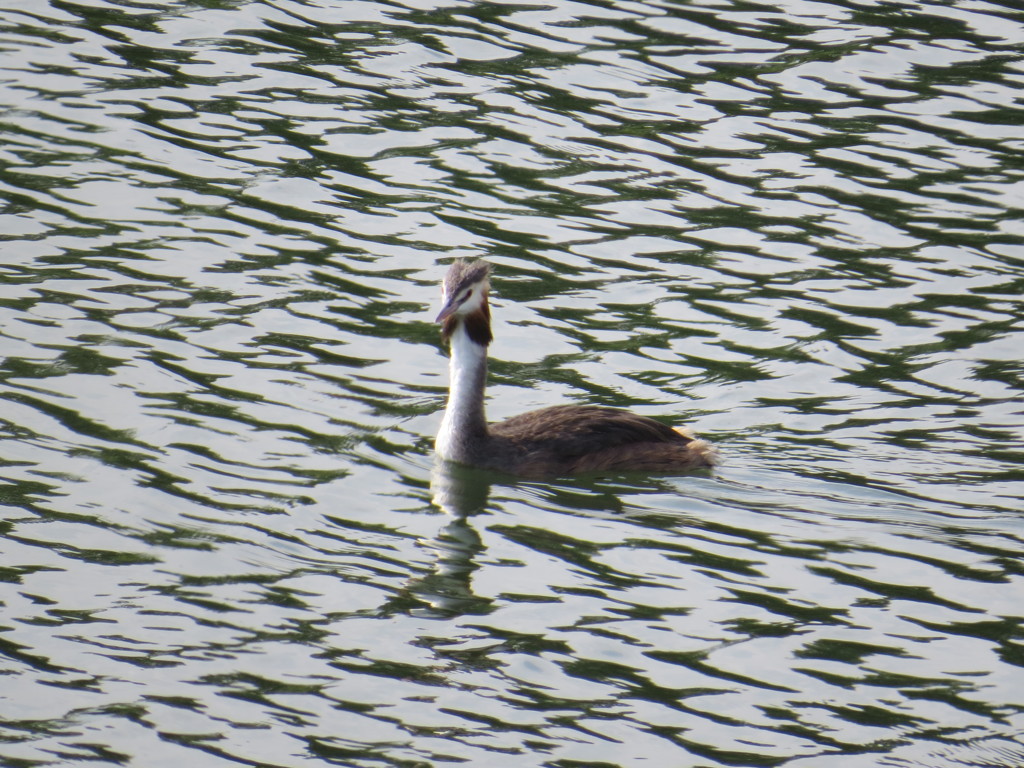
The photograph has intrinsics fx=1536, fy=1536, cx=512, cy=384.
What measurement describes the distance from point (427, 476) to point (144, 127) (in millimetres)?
6895

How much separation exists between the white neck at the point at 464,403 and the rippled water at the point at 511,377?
0.32 meters

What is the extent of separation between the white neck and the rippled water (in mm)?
324

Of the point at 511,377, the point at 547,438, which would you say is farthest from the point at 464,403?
the point at 511,377

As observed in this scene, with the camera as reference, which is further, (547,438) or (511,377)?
(511,377)

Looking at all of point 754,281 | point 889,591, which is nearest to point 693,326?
point 754,281

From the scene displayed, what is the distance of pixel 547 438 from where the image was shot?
11516 millimetres

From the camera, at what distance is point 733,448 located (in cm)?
1190

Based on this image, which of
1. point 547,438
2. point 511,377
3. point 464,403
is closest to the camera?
point 547,438

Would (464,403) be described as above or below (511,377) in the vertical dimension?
above

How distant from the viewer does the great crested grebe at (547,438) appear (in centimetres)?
1148

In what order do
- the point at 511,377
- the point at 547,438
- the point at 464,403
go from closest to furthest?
1. the point at 547,438
2. the point at 464,403
3. the point at 511,377

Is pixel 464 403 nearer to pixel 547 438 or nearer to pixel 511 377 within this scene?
pixel 547 438

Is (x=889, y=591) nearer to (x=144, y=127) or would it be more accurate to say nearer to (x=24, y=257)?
(x=24, y=257)

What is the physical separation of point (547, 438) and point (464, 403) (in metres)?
0.70
